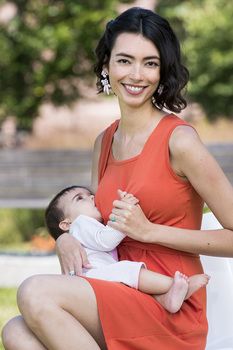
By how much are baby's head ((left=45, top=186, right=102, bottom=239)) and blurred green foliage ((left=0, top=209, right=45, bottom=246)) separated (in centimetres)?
840

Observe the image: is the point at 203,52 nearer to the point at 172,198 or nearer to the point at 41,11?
the point at 41,11

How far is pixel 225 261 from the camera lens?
12.1 ft

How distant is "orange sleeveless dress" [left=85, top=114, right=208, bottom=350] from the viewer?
118 inches

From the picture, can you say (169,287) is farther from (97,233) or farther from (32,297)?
(32,297)

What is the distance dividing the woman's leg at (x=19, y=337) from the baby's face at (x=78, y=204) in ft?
1.71

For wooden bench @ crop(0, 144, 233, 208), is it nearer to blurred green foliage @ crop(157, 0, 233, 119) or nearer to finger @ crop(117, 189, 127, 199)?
blurred green foliage @ crop(157, 0, 233, 119)

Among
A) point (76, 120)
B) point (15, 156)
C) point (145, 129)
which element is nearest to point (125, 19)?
point (145, 129)

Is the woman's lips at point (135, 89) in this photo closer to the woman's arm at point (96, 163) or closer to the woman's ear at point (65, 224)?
the woman's arm at point (96, 163)

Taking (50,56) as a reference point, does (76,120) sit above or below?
below

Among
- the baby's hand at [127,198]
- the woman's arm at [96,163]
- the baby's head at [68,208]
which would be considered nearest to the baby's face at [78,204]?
the baby's head at [68,208]

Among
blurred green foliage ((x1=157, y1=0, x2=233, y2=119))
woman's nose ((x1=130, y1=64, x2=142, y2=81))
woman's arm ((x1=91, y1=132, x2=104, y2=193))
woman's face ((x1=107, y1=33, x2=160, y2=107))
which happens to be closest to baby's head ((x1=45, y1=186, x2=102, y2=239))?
woman's arm ((x1=91, y1=132, x2=104, y2=193))

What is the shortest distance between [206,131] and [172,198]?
18528mm

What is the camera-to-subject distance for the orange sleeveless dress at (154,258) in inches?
118

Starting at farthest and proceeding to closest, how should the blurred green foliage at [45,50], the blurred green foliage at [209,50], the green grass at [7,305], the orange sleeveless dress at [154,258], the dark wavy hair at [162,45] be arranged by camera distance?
the blurred green foliage at [209,50]
the blurred green foliage at [45,50]
the green grass at [7,305]
the dark wavy hair at [162,45]
the orange sleeveless dress at [154,258]
